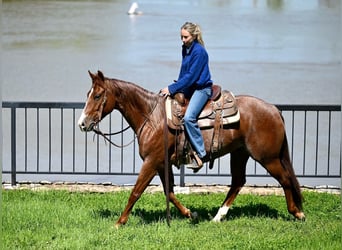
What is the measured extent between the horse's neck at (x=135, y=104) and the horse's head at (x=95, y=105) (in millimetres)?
193

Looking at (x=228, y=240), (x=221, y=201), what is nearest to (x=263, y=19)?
(x=221, y=201)

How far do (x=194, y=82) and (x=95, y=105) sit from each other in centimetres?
93

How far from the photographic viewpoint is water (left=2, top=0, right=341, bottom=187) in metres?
18.6

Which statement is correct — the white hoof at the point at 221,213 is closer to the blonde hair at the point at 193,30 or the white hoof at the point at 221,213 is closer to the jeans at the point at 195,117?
the jeans at the point at 195,117

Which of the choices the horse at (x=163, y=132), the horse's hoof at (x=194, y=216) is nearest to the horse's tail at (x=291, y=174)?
the horse at (x=163, y=132)

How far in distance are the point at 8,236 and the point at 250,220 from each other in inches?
92.4

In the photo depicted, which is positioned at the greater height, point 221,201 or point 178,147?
point 178,147

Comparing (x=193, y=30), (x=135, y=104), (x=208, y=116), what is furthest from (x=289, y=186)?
(x=193, y=30)

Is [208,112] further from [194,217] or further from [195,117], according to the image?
[194,217]

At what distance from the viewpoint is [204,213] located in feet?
31.7

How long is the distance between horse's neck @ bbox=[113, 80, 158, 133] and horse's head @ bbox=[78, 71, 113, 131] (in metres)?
0.19

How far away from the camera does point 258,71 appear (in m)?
21.0

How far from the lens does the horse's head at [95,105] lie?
8.71m

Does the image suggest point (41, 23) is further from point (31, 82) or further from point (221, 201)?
point (221, 201)
